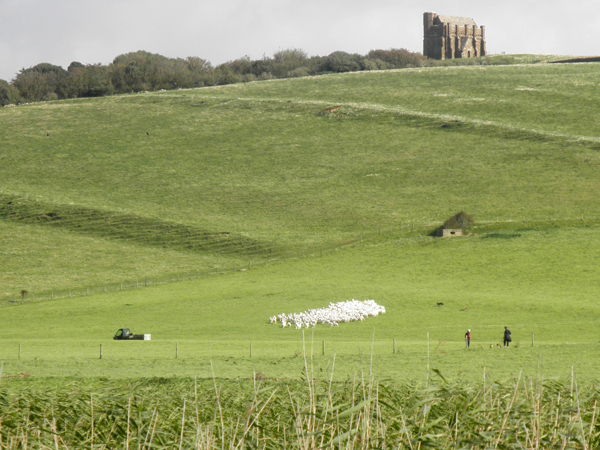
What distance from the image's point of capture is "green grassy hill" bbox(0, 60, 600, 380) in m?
39.2

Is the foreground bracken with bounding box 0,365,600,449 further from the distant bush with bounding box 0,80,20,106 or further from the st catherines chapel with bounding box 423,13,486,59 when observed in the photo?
the st catherines chapel with bounding box 423,13,486,59

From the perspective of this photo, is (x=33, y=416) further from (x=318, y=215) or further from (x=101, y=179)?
(x=101, y=179)

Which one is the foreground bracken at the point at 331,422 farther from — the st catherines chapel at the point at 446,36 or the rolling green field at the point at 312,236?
the st catherines chapel at the point at 446,36

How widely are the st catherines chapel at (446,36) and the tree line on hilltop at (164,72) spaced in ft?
32.1

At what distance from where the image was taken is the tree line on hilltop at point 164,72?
151375 millimetres

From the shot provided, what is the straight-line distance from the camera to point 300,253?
6838 centimetres

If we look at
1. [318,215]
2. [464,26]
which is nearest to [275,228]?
[318,215]

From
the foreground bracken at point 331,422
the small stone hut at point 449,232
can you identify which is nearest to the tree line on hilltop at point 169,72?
the small stone hut at point 449,232

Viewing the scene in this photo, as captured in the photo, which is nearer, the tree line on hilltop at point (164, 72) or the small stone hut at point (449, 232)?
the small stone hut at point (449, 232)

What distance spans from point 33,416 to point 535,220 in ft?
214

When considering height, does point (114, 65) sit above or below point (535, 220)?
above

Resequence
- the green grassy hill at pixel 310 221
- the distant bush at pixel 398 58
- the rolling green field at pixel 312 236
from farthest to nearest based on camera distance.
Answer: the distant bush at pixel 398 58 < the green grassy hill at pixel 310 221 < the rolling green field at pixel 312 236

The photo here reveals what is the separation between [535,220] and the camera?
70688 millimetres

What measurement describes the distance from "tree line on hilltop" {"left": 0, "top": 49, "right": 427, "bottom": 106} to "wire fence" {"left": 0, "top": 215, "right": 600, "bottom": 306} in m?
97.7
